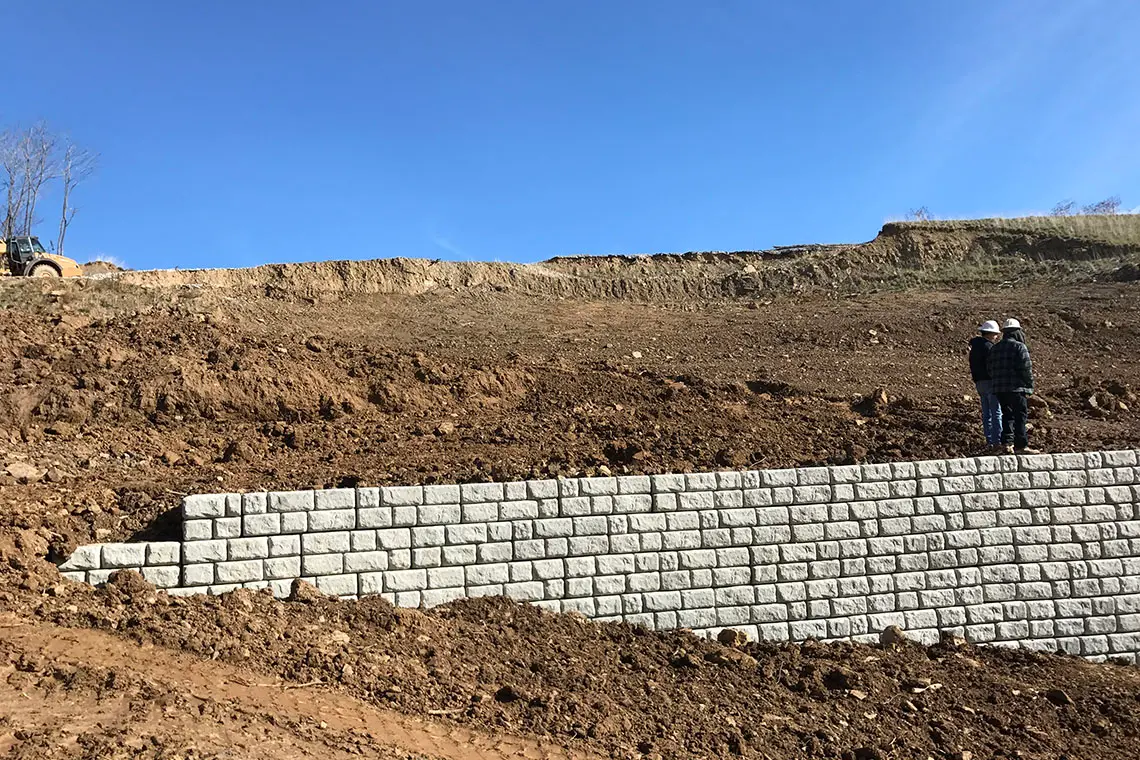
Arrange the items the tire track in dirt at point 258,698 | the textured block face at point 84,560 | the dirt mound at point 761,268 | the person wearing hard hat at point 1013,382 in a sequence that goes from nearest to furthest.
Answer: the tire track in dirt at point 258,698 → the textured block face at point 84,560 → the person wearing hard hat at point 1013,382 → the dirt mound at point 761,268

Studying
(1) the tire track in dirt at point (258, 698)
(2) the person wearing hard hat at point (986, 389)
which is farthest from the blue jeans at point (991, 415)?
(1) the tire track in dirt at point (258, 698)

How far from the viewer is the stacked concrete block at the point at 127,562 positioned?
5.49 m

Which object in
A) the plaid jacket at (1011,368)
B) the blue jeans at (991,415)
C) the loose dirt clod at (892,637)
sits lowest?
the loose dirt clod at (892,637)

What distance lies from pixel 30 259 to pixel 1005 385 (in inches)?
815

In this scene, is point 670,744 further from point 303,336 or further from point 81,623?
point 303,336

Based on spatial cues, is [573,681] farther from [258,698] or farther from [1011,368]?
[1011,368]

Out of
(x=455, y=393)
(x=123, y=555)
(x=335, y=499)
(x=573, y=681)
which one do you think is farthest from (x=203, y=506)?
(x=455, y=393)

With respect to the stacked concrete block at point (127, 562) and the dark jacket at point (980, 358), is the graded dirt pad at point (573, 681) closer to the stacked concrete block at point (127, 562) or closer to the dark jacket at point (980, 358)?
the stacked concrete block at point (127, 562)

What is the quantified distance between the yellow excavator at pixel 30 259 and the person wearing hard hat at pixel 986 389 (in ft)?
62.4

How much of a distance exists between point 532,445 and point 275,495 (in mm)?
3282

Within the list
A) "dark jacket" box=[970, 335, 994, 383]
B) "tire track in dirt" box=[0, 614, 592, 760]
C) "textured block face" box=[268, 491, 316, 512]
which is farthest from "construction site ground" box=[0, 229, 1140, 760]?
"dark jacket" box=[970, 335, 994, 383]

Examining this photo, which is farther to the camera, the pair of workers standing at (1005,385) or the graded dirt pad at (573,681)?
the pair of workers standing at (1005,385)

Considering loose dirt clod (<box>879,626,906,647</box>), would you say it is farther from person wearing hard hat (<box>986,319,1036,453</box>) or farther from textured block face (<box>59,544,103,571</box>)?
textured block face (<box>59,544,103,571</box>)

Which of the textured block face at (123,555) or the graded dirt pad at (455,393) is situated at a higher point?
the graded dirt pad at (455,393)
